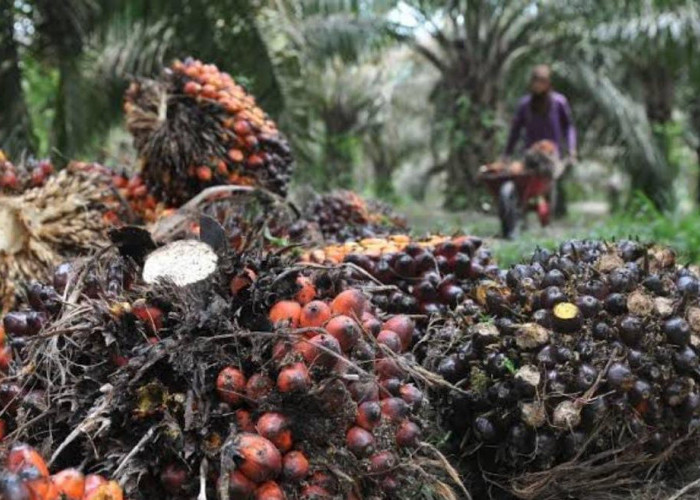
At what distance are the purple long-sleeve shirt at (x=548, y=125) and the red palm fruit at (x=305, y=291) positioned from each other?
582cm

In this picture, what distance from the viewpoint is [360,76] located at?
16.0m

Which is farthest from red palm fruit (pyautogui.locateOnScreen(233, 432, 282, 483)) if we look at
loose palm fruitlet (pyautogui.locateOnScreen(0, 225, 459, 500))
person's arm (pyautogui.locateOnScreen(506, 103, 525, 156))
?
person's arm (pyautogui.locateOnScreen(506, 103, 525, 156))

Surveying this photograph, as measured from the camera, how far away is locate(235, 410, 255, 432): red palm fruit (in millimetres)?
1277

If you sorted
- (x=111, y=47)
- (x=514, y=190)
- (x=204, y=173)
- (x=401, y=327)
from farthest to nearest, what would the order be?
(x=111, y=47)
(x=514, y=190)
(x=204, y=173)
(x=401, y=327)

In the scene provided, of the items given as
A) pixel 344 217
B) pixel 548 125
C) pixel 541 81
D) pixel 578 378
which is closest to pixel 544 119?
pixel 548 125

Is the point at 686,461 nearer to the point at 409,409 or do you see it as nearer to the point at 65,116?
the point at 409,409

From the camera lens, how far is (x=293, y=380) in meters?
1.27

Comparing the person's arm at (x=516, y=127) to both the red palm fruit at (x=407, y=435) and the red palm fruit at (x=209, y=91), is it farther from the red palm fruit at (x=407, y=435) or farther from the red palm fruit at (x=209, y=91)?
the red palm fruit at (x=407, y=435)

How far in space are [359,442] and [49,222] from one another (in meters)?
1.64

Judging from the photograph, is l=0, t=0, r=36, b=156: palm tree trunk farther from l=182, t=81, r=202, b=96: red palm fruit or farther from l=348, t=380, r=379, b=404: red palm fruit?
l=348, t=380, r=379, b=404: red palm fruit

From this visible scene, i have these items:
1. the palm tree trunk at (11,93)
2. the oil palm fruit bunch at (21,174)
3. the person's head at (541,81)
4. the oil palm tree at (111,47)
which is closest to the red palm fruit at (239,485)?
the oil palm fruit bunch at (21,174)

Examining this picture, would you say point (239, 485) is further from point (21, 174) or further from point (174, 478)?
point (21, 174)

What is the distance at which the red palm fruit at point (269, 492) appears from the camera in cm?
121

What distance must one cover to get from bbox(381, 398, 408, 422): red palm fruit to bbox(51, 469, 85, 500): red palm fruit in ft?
1.67
